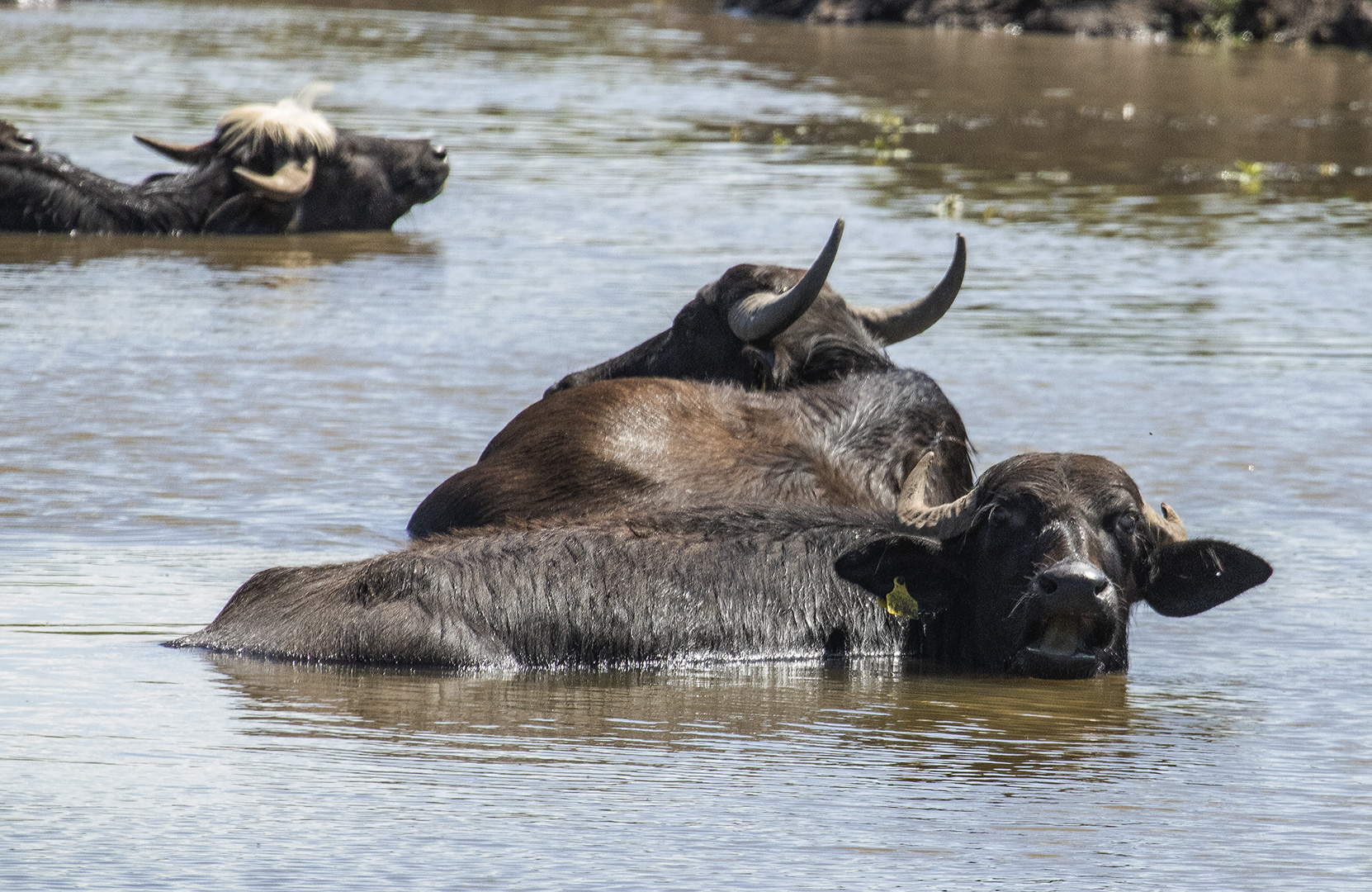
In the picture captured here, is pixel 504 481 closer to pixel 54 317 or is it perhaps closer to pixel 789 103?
pixel 54 317

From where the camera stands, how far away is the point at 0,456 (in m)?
7.86

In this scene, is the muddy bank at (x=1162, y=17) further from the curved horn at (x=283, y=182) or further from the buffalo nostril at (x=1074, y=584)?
the buffalo nostril at (x=1074, y=584)

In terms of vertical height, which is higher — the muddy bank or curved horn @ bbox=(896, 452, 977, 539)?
the muddy bank

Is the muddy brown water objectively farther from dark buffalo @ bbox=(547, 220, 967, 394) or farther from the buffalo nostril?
dark buffalo @ bbox=(547, 220, 967, 394)

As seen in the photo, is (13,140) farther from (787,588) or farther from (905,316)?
(787,588)

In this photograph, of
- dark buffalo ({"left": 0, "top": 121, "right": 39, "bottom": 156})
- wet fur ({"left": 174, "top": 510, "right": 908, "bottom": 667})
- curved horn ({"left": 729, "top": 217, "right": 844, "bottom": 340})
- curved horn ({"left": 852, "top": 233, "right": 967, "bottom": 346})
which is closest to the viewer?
wet fur ({"left": 174, "top": 510, "right": 908, "bottom": 667})

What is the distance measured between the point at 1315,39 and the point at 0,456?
3028cm

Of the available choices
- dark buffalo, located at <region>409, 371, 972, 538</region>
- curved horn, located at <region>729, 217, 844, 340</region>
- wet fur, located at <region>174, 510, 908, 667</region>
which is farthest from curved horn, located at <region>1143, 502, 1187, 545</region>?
curved horn, located at <region>729, 217, 844, 340</region>

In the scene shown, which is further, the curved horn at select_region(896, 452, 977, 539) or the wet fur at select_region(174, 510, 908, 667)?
the curved horn at select_region(896, 452, 977, 539)

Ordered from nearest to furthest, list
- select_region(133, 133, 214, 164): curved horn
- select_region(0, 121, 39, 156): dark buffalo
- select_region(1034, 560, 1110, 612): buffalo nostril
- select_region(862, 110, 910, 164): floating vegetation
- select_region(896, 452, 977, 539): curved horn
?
select_region(1034, 560, 1110, 612): buffalo nostril
select_region(896, 452, 977, 539): curved horn
select_region(0, 121, 39, 156): dark buffalo
select_region(133, 133, 214, 164): curved horn
select_region(862, 110, 910, 164): floating vegetation

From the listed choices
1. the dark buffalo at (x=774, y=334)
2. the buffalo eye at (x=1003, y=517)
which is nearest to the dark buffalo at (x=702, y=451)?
the dark buffalo at (x=774, y=334)

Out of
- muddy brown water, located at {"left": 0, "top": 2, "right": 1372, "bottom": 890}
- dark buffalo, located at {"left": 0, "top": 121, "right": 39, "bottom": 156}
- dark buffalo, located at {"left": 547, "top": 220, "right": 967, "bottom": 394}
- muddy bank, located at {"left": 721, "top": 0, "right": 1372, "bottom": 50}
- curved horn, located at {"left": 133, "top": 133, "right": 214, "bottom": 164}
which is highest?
muddy bank, located at {"left": 721, "top": 0, "right": 1372, "bottom": 50}

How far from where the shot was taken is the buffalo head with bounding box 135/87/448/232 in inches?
563

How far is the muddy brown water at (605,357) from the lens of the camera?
398 centimetres
